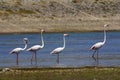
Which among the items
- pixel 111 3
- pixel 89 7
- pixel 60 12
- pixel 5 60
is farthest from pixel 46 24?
pixel 5 60

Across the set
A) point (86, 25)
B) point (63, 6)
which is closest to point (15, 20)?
point (86, 25)

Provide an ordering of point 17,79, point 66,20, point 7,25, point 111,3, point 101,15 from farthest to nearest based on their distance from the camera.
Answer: point 111,3 → point 101,15 → point 66,20 → point 7,25 → point 17,79

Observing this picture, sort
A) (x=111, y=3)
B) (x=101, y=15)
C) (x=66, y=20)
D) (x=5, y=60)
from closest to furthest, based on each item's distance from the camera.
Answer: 1. (x=5, y=60)
2. (x=66, y=20)
3. (x=101, y=15)
4. (x=111, y=3)

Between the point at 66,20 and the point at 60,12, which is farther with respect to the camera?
the point at 60,12

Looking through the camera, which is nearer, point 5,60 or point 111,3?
point 5,60

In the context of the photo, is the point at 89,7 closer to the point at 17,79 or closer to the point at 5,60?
the point at 5,60

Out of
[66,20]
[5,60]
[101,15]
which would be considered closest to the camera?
[5,60]

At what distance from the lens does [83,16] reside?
104 m

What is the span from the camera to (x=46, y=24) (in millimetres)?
95750

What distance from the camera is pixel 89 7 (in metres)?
113

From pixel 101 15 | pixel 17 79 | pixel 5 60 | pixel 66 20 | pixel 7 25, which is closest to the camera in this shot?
pixel 17 79

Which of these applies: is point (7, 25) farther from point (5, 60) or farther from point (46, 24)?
point (5, 60)

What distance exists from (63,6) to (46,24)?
59.2ft

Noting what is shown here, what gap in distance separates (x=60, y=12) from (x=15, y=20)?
12553 mm
